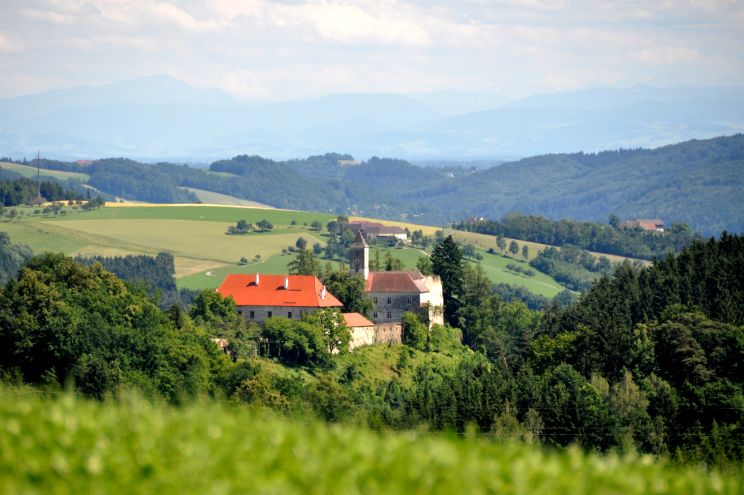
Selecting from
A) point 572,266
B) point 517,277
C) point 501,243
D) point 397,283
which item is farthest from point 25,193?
point 397,283

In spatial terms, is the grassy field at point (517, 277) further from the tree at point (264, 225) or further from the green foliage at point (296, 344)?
the green foliage at point (296, 344)

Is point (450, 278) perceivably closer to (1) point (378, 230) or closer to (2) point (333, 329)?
(2) point (333, 329)

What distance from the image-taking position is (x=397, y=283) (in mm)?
85500

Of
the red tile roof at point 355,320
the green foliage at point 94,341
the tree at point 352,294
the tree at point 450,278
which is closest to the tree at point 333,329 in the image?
the red tile roof at point 355,320

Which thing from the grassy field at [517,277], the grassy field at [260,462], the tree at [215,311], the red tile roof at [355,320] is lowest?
the grassy field at [517,277]

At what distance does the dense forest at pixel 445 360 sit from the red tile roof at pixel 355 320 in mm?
1899

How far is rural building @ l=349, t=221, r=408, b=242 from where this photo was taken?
175875mm

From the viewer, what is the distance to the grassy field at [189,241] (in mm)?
144875

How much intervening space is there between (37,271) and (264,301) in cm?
1506

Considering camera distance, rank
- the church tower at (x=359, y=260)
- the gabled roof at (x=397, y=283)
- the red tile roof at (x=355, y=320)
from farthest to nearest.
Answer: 1. the church tower at (x=359, y=260)
2. the gabled roof at (x=397, y=283)
3. the red tile roof at (x=355, y=320)

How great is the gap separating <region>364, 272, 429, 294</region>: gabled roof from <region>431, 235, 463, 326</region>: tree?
494 cm

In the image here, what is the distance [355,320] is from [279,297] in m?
5.61

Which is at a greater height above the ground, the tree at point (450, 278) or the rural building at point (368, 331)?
the tree at point (450, 278)

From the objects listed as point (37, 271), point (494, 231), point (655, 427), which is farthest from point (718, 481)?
point (494, 231)
